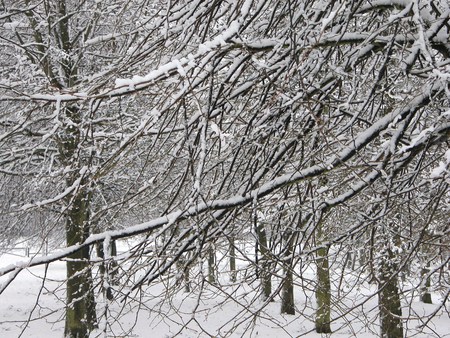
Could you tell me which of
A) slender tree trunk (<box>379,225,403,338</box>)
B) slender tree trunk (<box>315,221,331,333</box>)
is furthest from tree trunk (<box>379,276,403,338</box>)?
slender tree trunk (<box>315,221,331,333</box>)

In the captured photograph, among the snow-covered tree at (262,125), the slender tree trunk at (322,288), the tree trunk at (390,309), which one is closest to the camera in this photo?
the snow-covered tree at (262,125)

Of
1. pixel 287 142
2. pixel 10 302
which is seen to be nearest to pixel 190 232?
pixel 287 142

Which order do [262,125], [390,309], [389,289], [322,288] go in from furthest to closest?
[389,289], [390,309], [262,125], [322,288]

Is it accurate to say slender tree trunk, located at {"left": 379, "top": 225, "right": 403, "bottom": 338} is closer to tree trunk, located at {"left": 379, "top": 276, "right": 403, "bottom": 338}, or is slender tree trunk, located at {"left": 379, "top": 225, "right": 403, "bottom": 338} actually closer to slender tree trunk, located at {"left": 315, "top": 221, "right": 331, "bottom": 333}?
tree trunk, located at {"left": 379, "top": 276, "right": 403, "bottom": 338}

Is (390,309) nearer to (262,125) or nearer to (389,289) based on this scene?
(389,289)

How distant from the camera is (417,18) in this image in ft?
7.09

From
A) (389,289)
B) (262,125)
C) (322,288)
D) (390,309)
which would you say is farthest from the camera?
(389,289)

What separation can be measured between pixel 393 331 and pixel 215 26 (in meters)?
6.75

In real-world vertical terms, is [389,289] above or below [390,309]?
above

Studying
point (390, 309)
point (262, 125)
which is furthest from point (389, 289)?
point (262, 125)

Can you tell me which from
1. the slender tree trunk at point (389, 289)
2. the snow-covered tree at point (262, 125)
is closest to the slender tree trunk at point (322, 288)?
the snow-covered tree at point (262, 125)

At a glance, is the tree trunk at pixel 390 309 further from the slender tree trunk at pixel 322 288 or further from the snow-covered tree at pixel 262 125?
the slender tree trunk at pixel 322 288

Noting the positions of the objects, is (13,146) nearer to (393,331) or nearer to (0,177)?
(0,177)

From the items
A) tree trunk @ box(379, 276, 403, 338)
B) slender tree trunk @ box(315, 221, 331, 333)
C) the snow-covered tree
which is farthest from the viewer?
tree trunk @ box(379, 276, 403, 338)
